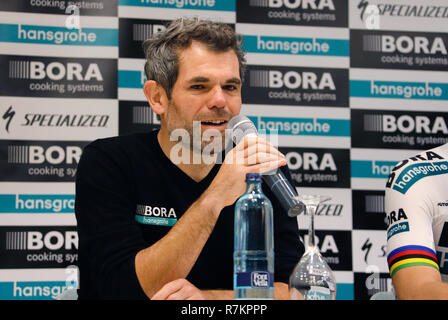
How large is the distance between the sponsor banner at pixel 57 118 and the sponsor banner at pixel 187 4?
0.56m

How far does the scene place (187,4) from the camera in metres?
3.32

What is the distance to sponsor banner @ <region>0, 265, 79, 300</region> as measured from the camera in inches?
117

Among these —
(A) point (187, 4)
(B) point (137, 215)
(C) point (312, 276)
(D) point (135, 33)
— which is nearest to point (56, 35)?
(D) point (135, 33)

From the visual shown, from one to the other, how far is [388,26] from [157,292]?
245cm

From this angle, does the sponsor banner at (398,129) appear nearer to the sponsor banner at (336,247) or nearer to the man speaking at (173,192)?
the sponsor banner at (336,247)

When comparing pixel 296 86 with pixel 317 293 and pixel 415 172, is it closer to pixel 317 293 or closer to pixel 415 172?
pixel 415 172

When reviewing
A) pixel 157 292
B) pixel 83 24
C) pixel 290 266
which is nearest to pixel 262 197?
pixel 157 292

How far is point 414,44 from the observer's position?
3.44 m

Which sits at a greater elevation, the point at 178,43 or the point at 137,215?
the point at 178,43

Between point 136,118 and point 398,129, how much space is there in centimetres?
142

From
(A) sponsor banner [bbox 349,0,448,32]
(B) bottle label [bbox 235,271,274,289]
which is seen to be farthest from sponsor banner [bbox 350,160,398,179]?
(B) bottle label [bbox 235,271,274,289]

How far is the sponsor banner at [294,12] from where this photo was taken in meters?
3.36

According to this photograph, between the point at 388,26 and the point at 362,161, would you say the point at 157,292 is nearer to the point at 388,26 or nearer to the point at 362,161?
the point at 362,161

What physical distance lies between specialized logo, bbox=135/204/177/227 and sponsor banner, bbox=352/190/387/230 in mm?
1600
